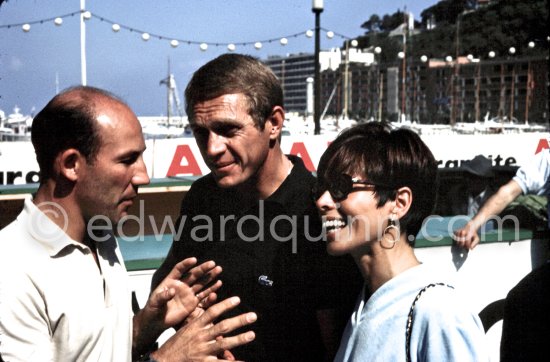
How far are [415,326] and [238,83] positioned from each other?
4.16 ft

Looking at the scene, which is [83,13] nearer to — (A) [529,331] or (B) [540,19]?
(A) [529,331]

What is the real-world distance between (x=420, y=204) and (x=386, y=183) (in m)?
0.16

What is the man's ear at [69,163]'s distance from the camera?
219 centimetres

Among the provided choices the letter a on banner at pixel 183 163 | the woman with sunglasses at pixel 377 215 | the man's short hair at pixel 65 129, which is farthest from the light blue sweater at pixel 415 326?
the letter a on banner at pixel 183 163

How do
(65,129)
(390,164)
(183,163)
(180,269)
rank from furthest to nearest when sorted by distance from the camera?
(183,163)
(180,269)
(390,164)
(65,129)

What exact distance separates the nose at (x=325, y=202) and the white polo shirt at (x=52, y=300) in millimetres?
794

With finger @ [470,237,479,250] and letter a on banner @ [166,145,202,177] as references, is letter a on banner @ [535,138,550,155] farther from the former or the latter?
finger @ [470,237,479,250]

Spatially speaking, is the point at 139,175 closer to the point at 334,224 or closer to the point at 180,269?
the point at 180,269

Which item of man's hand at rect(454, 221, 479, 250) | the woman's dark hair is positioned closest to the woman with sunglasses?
the woman's dark hair

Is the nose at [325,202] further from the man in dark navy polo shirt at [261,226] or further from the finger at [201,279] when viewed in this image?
the finger at [201,279]

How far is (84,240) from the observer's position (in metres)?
2.37

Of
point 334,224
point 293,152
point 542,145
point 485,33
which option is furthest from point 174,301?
point 485,33

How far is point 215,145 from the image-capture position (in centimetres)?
292

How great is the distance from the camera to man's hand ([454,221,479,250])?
4.69 meters
